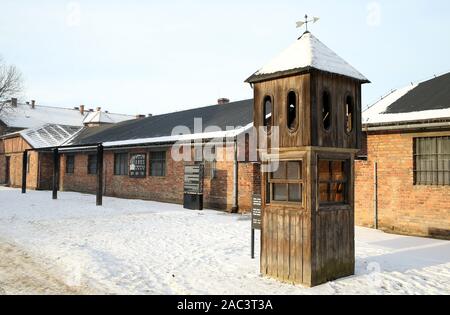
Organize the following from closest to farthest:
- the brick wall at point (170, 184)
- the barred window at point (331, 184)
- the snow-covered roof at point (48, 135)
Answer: the barred window at point (331, 184) < the brick wall at point (170, 184) < the snow-covered roof at point (48, 135)

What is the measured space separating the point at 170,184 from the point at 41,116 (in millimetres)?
40624

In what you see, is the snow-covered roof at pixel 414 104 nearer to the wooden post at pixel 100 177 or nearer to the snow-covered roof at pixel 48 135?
the wooden post at pixel 100 177

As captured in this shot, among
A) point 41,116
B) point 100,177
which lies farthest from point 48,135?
point 41,116

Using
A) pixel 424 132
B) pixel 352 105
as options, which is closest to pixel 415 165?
pixel 424 132

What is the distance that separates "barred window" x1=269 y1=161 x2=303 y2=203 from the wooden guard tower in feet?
0.05

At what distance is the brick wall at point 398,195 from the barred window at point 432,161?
164mm

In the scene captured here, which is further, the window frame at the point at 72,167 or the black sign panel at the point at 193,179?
the window frame at the point at 72,167

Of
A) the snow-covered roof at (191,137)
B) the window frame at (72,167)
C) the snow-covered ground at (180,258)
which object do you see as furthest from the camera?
the window frame at (72,167)

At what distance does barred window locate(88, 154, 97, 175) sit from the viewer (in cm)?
2633

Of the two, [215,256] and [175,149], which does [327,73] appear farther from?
[175,149]

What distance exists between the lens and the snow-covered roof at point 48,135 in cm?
3108

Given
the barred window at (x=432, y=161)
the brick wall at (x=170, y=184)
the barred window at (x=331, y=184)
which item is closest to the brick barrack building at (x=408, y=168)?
the barred window at (x=432, y=161)
